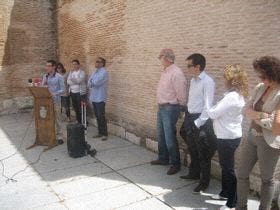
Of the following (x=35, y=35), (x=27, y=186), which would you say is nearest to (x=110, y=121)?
(x=27, y=186)

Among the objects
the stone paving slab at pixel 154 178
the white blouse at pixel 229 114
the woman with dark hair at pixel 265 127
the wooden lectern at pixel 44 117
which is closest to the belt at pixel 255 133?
the woman with dark hair at pixel 265 127

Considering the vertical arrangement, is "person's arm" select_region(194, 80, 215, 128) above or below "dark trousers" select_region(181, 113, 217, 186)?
above

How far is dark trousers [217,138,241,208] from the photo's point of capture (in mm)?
4543

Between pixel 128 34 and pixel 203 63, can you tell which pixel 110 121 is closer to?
pixel 128 34

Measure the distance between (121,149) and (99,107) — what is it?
1314 millimetres

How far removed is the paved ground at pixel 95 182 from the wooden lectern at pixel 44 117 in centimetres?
24

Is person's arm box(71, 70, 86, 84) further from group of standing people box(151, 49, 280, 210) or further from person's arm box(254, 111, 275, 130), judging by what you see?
person's arm box(254, 111, 275, 130)

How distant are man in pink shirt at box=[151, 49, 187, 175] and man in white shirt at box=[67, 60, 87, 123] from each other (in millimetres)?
4297

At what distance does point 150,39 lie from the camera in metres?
7.48

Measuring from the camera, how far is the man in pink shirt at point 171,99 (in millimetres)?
5965

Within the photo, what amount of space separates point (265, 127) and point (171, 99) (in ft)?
8.02

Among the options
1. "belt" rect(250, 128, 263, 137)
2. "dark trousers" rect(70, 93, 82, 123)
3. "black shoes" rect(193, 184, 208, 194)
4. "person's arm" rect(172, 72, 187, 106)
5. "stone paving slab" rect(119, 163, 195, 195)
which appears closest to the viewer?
"belt" rect(250, 128, 263, 137)

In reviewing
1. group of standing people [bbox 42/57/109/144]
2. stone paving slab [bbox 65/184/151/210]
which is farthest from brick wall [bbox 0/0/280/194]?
stone paving slab [bbox 65/184/151/210]

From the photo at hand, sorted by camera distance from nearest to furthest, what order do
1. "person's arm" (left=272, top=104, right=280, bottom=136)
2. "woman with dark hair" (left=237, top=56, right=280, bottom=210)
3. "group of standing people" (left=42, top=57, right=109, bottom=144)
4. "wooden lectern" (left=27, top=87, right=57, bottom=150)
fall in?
"person's arm" (left=272, top=104, right=280, bottom=136) → "woman with dark hair" (left=237, top=56, right=280, bottom=210) → "wooden lectern" (left=27, top=87, right=57, bottom=150) → "group of standing people" (left=42, top=57, right=109, bottom=144)
